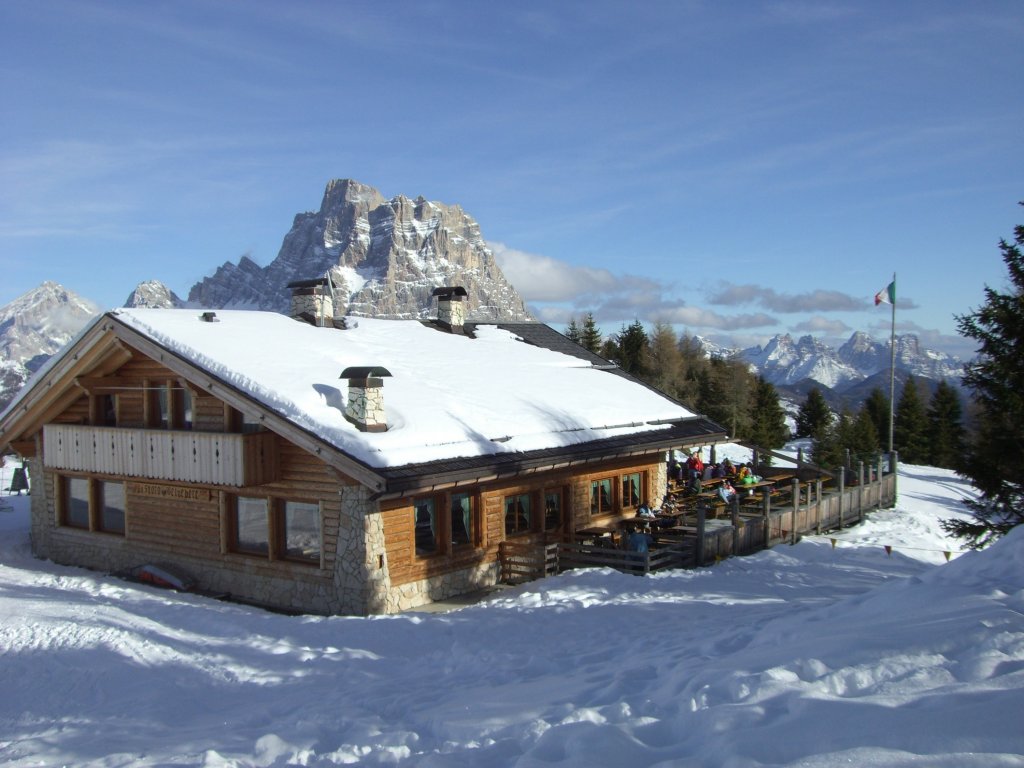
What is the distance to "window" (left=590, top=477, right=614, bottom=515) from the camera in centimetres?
2033

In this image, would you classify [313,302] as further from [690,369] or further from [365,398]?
[690,369]

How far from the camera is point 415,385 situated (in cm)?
1831

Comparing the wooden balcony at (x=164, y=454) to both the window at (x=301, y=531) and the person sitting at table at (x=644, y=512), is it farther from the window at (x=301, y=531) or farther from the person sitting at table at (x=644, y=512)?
the person sitting at table at (x=644, y=512)

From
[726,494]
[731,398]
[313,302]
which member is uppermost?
[313,302]

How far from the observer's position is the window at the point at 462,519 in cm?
1641

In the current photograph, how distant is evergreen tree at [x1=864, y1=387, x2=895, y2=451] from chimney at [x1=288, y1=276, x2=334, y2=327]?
178 ft

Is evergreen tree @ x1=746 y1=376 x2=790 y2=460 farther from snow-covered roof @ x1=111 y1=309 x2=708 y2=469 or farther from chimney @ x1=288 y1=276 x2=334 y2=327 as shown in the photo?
chimney @ x1=288 y1=276 x2=334 y2=327

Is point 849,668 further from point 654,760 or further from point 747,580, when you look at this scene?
point 747,580

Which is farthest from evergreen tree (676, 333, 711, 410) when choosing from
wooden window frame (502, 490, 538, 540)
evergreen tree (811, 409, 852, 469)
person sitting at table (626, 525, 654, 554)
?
person sitting at table (626, 525, 654, 554)

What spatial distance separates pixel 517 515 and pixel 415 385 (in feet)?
11.9

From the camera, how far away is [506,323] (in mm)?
30406

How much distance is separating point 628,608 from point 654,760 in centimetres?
784

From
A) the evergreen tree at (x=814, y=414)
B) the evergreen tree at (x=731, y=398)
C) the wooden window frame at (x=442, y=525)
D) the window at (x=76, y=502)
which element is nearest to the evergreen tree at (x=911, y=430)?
the evergreen tree at (x=814, y=414)

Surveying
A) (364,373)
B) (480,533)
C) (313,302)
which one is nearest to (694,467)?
(480,533)
